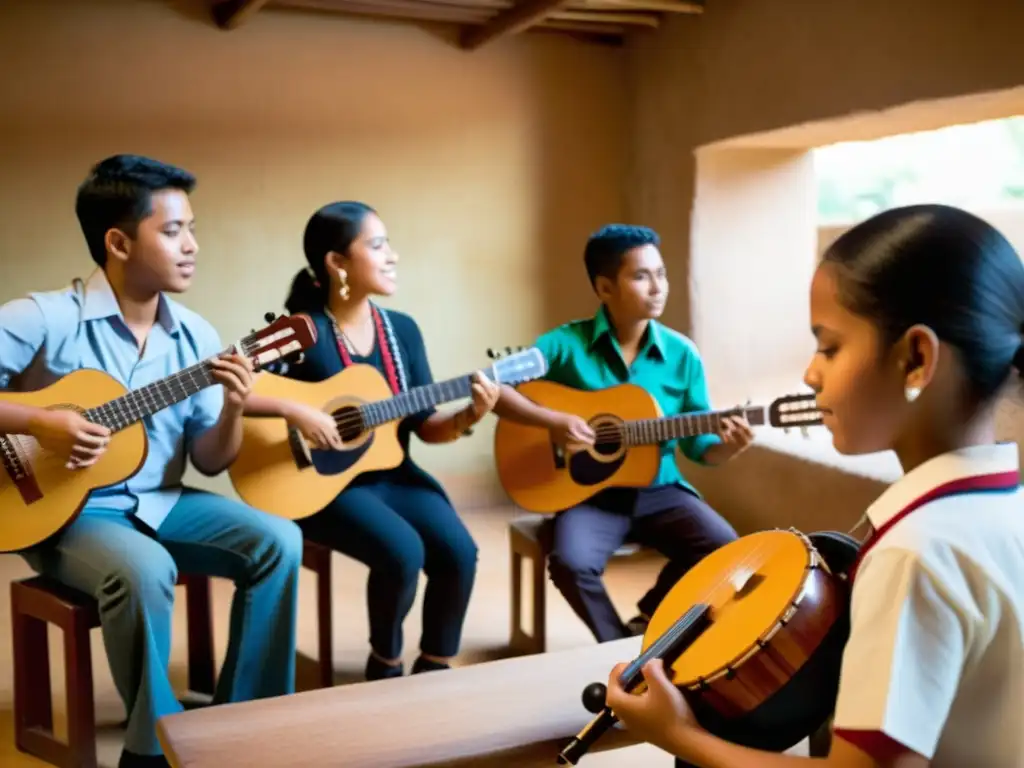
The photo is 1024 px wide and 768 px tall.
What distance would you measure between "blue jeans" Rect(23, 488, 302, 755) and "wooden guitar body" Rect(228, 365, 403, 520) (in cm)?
14

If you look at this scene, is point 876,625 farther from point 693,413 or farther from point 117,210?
point 117,210

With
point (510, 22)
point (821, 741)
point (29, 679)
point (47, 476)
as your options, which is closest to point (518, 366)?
point (47, 476)

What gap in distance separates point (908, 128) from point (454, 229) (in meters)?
1.99

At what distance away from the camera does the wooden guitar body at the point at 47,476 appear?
2250 millimetres

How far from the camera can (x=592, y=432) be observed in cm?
284

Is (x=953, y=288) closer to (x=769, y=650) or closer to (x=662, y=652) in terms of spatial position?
(x=769, y=650)

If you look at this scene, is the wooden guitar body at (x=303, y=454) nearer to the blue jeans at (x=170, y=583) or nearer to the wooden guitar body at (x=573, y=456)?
the blue jeans at (x=170, y=583)

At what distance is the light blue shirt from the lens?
2.36 metres

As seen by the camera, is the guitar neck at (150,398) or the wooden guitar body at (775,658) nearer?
the wooden guitar body at (775,658)

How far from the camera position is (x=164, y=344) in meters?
2.53

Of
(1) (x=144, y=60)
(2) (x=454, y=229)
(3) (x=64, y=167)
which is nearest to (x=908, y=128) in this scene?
(2) (x=454, y=229)

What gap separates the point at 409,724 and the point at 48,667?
1.27 m

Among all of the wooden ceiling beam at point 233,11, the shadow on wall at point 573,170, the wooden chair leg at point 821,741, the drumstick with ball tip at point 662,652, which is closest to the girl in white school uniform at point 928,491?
the drumstick with ball tip at point 662,652

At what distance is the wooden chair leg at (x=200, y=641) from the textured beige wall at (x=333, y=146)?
5.71ft
